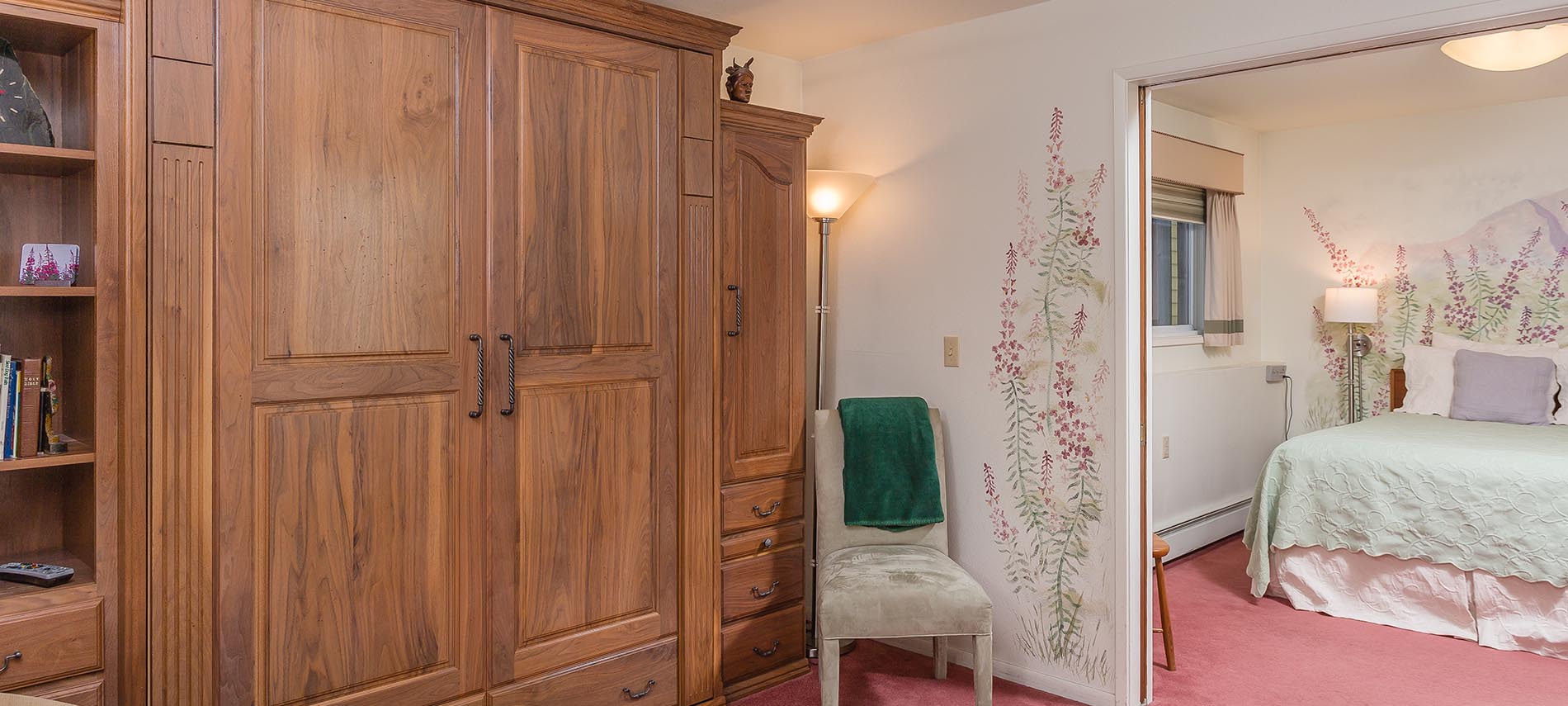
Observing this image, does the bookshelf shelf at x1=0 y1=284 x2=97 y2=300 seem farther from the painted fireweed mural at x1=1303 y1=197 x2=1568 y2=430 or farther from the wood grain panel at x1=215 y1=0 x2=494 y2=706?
the painted fireweed mural at x1=1303 y1=197 x2=1568 y2=430

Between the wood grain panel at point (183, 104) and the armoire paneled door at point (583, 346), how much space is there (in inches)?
25.3

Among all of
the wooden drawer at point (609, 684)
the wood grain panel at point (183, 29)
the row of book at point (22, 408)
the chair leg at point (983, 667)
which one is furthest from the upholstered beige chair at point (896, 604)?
the wood grain panel at point (183, 29)

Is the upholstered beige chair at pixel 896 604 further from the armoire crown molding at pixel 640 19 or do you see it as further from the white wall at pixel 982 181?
the armoire crown molding at pixel 640 19

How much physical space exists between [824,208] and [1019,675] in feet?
6.10

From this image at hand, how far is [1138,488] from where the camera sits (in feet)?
9.63

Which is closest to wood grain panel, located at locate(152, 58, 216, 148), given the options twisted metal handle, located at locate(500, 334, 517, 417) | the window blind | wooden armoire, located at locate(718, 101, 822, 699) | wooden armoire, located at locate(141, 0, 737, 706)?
wooden armoire, located at locate(141, 0, 737, 706)

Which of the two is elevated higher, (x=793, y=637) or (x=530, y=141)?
(x=530, y=141)

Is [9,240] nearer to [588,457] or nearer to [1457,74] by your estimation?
[588,457]

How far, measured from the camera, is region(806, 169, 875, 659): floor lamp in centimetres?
344

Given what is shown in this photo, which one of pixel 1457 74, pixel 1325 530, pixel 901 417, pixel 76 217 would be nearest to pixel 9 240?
pixel 76 217

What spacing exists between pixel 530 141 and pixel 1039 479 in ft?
6.57

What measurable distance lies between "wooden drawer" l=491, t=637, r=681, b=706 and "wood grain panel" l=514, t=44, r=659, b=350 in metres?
0.93

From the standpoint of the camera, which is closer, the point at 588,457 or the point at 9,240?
the point at 9,240

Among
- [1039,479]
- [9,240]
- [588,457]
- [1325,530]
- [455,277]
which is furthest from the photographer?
[1325,530]
